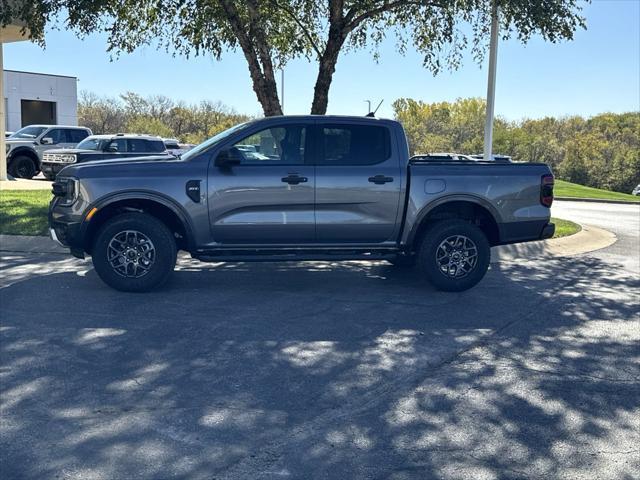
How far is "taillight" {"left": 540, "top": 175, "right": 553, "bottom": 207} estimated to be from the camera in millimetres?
8445

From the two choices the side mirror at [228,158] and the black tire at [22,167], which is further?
the black tire at [22,167]

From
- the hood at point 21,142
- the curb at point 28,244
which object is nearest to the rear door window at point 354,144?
the curb at point 28,244

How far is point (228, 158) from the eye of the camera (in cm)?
772

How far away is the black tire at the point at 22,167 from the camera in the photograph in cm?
2383

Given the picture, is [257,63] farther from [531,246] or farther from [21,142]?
[21,142]

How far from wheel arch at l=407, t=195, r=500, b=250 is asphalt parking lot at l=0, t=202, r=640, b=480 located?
0.67 metres

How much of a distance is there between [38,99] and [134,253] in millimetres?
40923

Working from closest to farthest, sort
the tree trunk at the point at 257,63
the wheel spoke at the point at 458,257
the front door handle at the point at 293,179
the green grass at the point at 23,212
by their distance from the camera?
the front door handle at the point at 293,179, the wheel spoke at the point at 458,257, the green grass at the point at 23,212, the tree trunk at the point at 257,63

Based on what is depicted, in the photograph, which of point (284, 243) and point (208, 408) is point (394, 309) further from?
point (208, 408)

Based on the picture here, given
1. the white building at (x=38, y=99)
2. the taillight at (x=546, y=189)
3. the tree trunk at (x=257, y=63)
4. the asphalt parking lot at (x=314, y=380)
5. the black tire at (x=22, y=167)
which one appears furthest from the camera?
the white building at (x=38, y=99)

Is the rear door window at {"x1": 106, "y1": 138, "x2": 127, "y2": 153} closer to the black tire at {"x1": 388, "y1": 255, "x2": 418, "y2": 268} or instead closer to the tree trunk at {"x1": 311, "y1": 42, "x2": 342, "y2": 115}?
the tree trunk at {"x1": 311, "y1": 42, "x2": 342, "y2": 115}

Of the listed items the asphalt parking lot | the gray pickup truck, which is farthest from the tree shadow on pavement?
the gray pickup truck

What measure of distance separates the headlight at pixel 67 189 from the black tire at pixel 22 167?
17.5 meters

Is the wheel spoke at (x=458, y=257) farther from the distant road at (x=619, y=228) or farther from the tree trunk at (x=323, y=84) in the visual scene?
the tree trunk at (x=323, y=84)
